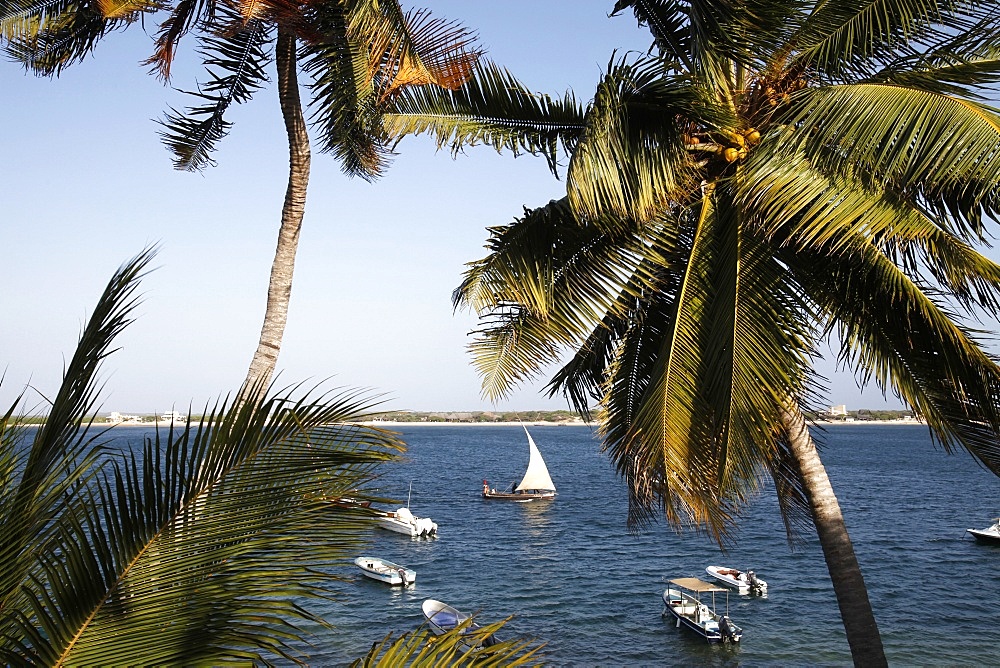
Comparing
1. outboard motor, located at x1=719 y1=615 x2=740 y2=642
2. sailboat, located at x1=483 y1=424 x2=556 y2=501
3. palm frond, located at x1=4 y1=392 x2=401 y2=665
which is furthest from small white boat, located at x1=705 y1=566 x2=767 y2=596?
palm frond, located at x1=4 y1=392 x2=401 y2=665

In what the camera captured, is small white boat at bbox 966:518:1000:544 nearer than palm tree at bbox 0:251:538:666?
No

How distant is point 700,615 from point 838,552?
22.9 metres

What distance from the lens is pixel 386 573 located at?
35.2m

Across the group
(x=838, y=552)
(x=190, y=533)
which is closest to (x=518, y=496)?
(x=838, y=552)

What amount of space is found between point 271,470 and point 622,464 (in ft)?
16.9

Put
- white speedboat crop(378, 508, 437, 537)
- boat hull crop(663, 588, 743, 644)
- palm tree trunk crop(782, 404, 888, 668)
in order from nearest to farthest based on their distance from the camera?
palm tree trunk crop(782, 404, 888, 668)
boat hull crop(663, 588, 743, 644)
white speedboat crop(378, 508, 437, 537)

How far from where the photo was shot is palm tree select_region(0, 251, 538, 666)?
10.9 ft

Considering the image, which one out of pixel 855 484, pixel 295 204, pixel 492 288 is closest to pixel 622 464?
pixel 492 288

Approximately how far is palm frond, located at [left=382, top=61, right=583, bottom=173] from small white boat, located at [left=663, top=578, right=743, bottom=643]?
24.0 metres

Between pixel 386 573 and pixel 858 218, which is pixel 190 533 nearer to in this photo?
A: pixel 858 218

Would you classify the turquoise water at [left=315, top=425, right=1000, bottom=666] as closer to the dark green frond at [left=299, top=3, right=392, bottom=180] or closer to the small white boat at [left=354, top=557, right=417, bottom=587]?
the small white boat at [left=354, top=557, right=417, bottom=587]

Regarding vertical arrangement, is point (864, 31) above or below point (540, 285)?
above

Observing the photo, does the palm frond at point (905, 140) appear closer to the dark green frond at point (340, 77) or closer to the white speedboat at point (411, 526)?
the dark green frond at point (340, 77)

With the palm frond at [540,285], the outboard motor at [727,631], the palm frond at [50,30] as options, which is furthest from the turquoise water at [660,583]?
the palm frond at [50,30]
